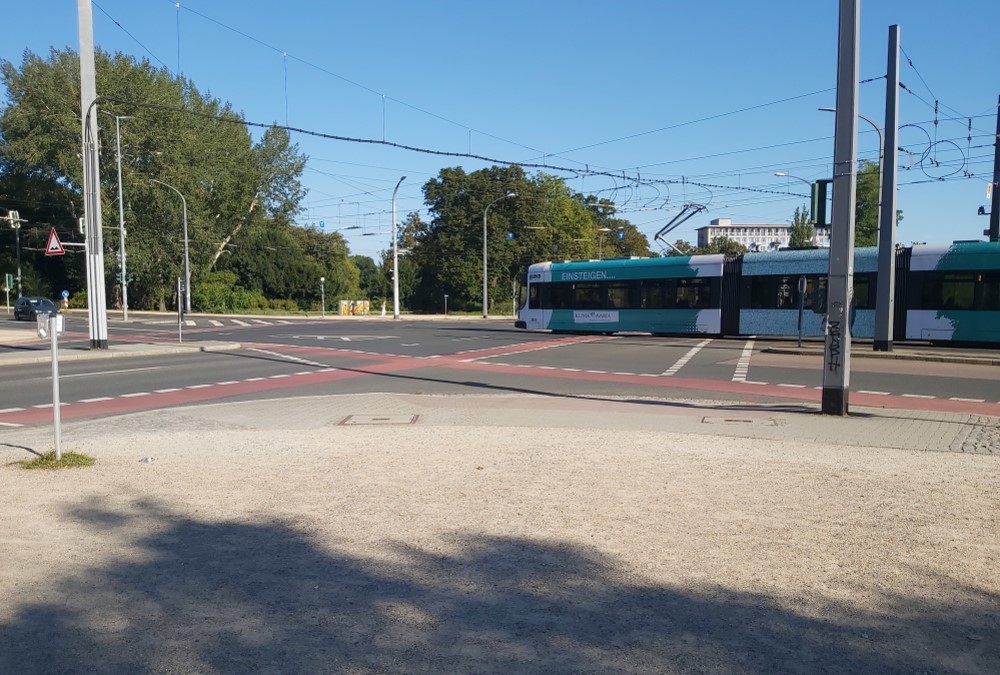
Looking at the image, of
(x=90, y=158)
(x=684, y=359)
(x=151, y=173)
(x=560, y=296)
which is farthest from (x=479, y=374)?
(x=151, y=173)

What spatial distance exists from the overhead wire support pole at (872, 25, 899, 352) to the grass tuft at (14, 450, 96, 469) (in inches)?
794

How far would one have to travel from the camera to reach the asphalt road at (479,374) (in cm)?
1439

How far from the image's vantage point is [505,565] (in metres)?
4.78

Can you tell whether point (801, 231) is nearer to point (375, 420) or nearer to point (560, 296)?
point (560, 296)

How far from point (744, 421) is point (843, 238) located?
324 cm

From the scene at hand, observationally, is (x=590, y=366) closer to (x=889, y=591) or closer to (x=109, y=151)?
(x=889, y=591)

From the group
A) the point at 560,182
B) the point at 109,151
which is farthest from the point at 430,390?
the point at 560,182

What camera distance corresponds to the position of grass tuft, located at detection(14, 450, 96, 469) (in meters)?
7.70

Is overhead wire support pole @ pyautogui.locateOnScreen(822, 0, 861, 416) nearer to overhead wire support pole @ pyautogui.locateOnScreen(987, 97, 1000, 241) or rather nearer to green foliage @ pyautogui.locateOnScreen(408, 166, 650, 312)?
overhead wire support pole @ pyautogui.locateOnScreen(987, 97, 1000, 241)

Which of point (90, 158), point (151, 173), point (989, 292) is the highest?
point (151, 173)

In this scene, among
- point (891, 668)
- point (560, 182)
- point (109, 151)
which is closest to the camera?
point (891, 668)

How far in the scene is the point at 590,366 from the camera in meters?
19.4

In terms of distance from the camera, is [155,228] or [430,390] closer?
[430,390]

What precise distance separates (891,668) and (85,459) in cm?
761
